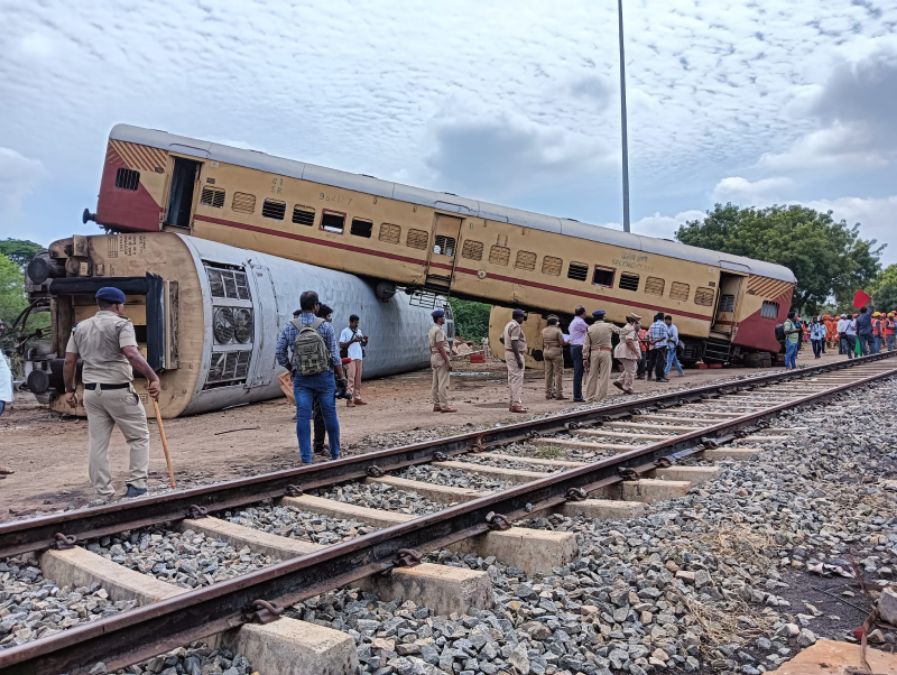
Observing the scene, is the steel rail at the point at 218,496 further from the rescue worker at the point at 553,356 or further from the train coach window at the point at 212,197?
the train coach window at the point at 212,197

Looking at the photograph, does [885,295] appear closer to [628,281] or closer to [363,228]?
[628,281]

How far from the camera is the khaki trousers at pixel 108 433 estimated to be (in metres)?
5.85

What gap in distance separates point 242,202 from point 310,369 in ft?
36.7

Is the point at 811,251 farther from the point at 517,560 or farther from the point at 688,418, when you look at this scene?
the point at 517,560

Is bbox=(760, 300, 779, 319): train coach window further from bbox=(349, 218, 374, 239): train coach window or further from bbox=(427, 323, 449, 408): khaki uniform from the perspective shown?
bbox=(427, 323, 449, 408): khaki uniform

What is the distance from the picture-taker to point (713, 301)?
64.6 feet

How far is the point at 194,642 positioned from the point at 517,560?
5.77ft

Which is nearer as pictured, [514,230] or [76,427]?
[76,427]

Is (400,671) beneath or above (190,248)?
beneath

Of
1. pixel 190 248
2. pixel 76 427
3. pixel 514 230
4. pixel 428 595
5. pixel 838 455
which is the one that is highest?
pixel 514 230

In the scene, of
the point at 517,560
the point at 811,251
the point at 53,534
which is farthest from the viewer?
the point at 811,251

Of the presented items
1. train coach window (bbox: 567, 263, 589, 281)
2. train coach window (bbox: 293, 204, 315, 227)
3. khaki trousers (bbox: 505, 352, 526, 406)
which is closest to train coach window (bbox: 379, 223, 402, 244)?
train coach window (bbox: 293, 204, 315, 227)

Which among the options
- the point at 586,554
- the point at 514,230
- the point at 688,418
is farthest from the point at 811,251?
the point at 586,554

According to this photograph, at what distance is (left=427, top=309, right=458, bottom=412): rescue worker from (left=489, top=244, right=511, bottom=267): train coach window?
271 inches
